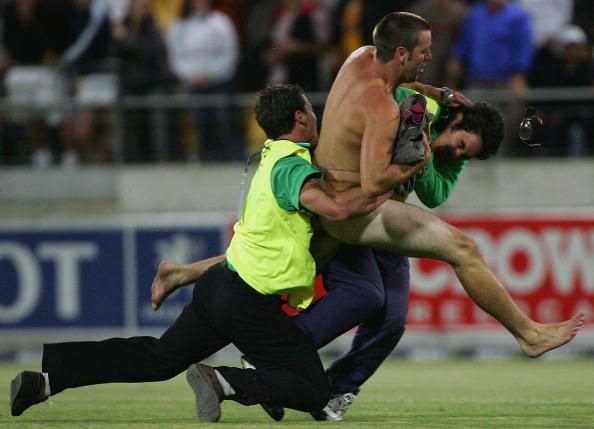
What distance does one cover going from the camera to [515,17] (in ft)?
43.7

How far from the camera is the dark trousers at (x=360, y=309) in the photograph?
767 cm

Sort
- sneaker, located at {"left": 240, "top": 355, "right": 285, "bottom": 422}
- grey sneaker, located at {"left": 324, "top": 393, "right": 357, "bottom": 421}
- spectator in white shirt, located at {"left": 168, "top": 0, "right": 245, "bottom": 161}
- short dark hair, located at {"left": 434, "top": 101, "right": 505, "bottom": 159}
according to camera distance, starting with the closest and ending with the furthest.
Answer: sneaker, located at {"left": 240, "top": 355, "right": 285, "bottom": 422} < short dark hair, located at {"left": 434, "top": 101, "right": 505, "bottom": 159} < grey sneaker, located at {"left": 324, "top": 393, "right": 357, "bottom": 421} < spectator in white shirt, located at {"left": 168, "top": 0, "right": 245, "bottom": 161}

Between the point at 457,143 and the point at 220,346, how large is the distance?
1687 mm

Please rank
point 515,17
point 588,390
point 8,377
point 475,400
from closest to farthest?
point 475,400 < point 588,390 < point 8,377 < point 515,17

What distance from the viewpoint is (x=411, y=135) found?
7203mm

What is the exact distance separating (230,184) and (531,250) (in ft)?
10.1

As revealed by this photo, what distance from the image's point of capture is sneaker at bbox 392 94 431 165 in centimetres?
721

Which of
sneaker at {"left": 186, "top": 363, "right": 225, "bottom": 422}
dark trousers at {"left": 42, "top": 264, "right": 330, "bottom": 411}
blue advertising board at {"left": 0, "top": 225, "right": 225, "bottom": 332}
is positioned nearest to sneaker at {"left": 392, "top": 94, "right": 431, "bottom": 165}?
dark trousers at {"left": 42, "top": 264, "right": 330, "bottom": 411}

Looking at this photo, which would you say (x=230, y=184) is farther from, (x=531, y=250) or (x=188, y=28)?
(x=531, y=250)

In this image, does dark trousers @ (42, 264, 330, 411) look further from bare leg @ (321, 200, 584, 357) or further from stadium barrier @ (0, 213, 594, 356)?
stadium barrier @ (0, 213, 594, 356)

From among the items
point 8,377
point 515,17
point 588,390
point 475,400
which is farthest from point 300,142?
point 515,17

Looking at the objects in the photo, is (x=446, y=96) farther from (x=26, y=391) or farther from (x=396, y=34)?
(x=26, y=391)

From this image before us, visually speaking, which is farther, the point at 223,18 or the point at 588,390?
the point at 223,18

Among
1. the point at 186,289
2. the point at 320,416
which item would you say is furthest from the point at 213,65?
the point at 320,416
